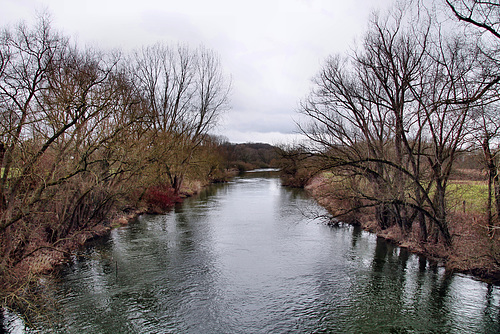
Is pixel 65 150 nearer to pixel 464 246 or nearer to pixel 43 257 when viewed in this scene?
pixel 43 257

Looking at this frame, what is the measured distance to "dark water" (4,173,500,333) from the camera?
7766 millimetres

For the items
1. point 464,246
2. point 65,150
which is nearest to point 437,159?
point 464,246

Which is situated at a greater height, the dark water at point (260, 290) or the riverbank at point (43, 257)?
the riverbank at point (43, 257)

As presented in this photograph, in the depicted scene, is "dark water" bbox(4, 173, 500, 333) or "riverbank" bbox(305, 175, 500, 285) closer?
"dark water" bbox(4, 173, 500, 333)

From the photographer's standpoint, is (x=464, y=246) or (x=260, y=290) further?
(x=464, y=246)

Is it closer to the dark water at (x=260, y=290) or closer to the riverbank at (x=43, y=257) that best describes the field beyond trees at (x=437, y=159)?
the dark water at (x=260, y=290)

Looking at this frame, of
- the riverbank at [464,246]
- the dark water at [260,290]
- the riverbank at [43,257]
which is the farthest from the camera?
the riverbank at [464,246]

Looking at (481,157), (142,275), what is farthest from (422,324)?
(142,275)

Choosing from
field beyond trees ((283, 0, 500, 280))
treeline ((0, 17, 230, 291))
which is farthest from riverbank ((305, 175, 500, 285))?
treeline ((0, 17, 230, 291))

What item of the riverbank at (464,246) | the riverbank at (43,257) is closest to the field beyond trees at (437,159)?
the riverbank at (464,246)

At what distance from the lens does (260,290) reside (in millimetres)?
9711

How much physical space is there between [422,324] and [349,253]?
18.2 feet

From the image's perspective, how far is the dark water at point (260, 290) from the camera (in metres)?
7.77

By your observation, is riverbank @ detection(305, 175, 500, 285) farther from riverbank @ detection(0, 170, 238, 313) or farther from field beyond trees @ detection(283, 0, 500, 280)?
riverbank @ detection(0, 170, 238, 313)
